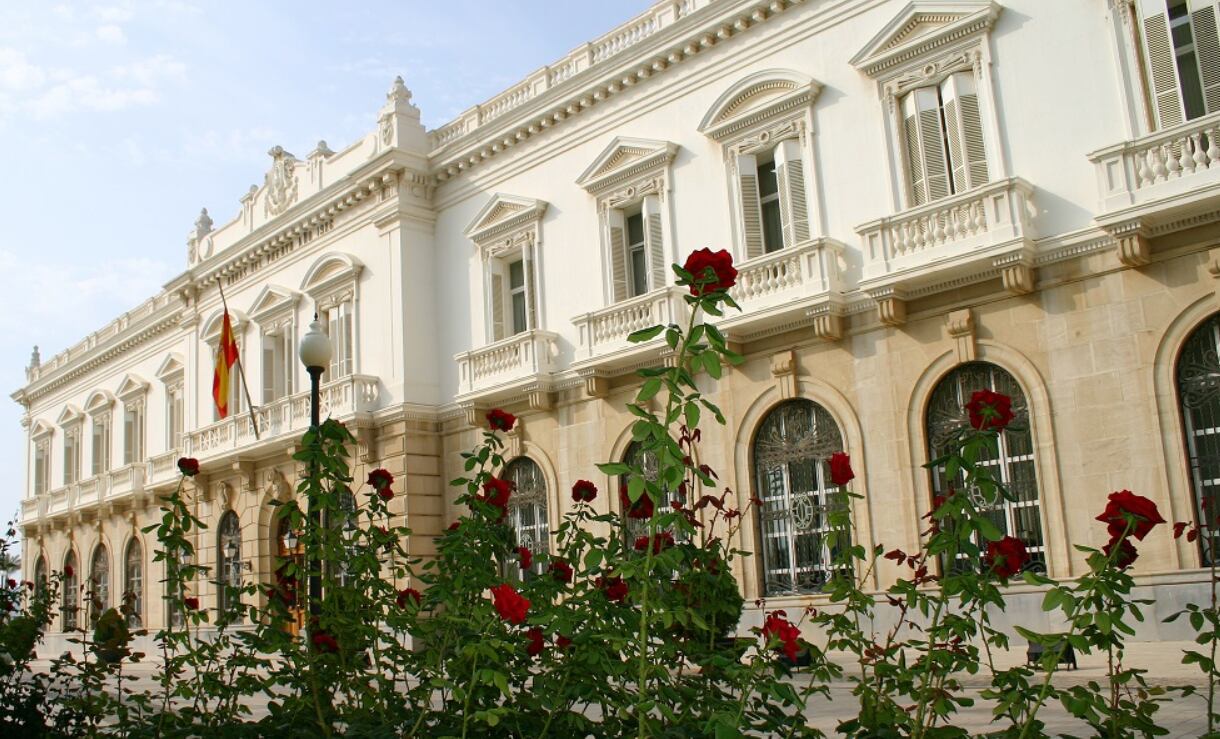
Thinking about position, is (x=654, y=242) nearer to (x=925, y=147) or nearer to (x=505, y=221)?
(x=505, y=221)

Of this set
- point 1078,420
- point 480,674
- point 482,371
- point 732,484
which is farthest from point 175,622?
point 480,674

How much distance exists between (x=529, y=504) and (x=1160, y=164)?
11.9 metres

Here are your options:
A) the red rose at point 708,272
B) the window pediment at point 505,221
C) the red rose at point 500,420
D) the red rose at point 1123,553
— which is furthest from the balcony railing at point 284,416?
the red rose at point 1123,553

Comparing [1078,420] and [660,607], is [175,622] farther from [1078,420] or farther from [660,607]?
[660,607]

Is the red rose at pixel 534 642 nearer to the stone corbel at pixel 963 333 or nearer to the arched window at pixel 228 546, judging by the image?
the stone corbel at pixel 963 333

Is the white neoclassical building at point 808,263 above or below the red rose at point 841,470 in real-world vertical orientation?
above

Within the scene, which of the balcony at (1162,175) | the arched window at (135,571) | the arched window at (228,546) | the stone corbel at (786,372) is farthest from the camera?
the arched window at (135,571)

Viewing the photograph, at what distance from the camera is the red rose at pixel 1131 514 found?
3594 mm

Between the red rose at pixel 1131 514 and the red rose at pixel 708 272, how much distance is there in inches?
59.5

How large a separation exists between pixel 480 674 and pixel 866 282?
11.6 metres

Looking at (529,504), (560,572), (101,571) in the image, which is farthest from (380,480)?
(101,571)

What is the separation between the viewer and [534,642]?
166 inches

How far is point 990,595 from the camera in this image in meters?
3.90

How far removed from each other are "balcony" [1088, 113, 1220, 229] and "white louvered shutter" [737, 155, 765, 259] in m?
5.20
